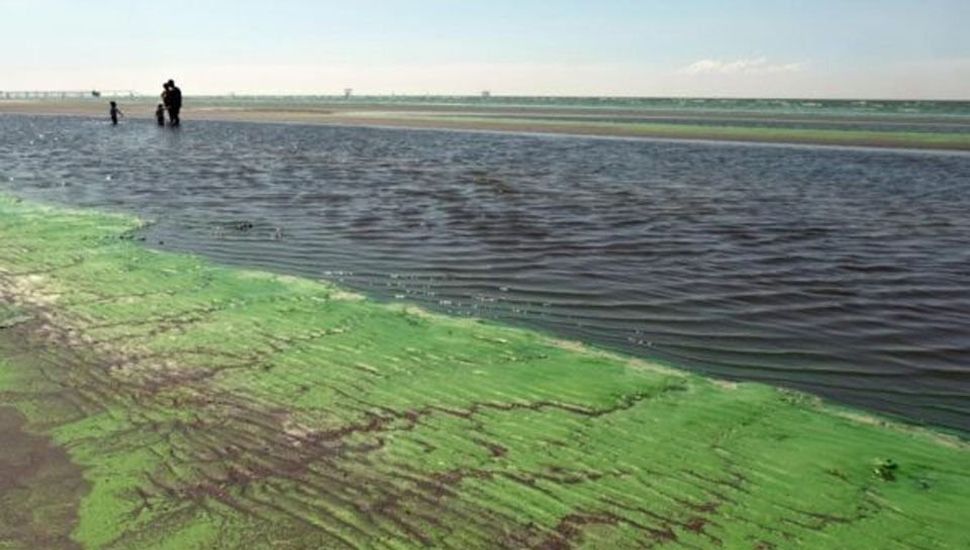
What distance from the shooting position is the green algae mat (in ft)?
13.6

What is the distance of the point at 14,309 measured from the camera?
8.09 meters

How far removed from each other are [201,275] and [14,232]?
500cm

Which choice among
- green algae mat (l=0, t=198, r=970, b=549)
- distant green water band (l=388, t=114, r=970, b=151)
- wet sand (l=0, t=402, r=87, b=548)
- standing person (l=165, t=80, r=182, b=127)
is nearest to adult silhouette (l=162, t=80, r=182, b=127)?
standing person (l=165, t=80, r=182, b=127)

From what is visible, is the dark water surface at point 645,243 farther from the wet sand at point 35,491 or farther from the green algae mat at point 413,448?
the wet sand at point 35,491

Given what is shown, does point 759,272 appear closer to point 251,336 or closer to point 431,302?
point 431,302

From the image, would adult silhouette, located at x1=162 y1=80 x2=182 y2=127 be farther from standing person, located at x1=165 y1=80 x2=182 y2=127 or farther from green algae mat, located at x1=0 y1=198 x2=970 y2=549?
green algae mat, located at x1=0 y1=198 x2=970 y2=549

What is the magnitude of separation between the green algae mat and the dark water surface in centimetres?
117

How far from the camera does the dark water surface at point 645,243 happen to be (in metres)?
7.76

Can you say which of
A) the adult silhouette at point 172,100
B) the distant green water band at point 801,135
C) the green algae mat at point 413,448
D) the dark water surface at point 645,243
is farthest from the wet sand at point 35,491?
the adult silhouette at point 172,100

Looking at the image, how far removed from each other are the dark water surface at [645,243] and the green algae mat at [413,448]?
1.17 meters

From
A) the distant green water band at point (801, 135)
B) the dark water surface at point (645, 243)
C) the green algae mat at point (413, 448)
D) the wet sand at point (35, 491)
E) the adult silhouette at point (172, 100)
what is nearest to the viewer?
the wet sand at point (35, 491)

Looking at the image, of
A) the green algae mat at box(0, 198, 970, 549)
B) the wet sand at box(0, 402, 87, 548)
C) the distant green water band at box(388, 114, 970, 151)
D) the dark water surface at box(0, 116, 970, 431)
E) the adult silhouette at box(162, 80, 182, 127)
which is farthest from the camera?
the adult silhouette at box(162, 80, 182, 127)

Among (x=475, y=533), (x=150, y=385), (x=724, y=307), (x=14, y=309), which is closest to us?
(x=475, y=533)

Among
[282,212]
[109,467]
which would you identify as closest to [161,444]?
[109,467]
